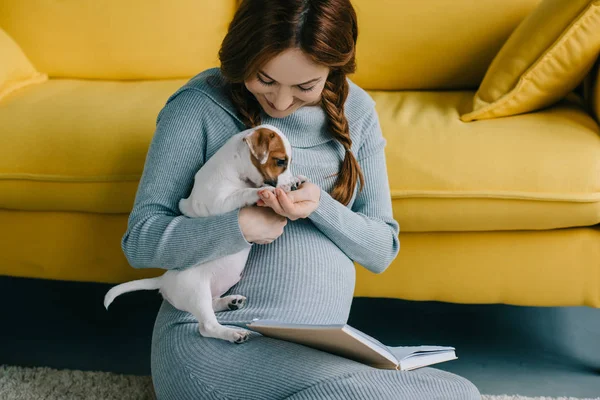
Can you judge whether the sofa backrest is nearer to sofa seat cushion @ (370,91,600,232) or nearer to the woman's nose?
sofa seat cushion @ (370,91,600,232)

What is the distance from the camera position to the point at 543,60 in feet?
5.90

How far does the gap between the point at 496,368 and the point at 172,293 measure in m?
0.97

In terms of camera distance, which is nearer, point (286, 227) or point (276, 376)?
point (276, 376)

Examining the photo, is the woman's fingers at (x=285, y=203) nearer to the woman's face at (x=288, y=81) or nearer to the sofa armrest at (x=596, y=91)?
the woman's face at (x=288, y=81)

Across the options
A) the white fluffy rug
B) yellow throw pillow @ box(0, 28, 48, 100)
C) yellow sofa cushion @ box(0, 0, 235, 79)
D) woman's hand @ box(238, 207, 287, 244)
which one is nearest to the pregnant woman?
woman's hand @ box(238, 207, 287, 244)

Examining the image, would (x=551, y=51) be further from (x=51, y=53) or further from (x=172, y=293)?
(x=51, y=53)

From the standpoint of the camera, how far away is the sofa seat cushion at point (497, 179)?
164cm

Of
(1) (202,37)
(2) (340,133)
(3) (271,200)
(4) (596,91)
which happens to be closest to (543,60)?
(4) (596,91)

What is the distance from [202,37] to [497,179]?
45.0 inches

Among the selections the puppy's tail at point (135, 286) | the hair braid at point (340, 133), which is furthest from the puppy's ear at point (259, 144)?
the puppy's tail at point (135, 286)

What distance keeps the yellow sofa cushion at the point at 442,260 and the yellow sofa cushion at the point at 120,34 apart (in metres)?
0.69

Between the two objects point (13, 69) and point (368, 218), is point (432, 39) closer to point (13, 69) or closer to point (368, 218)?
point (368, 218)

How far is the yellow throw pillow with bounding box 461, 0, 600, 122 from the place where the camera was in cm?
175

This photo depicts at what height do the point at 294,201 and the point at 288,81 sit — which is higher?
the point at 288,81
